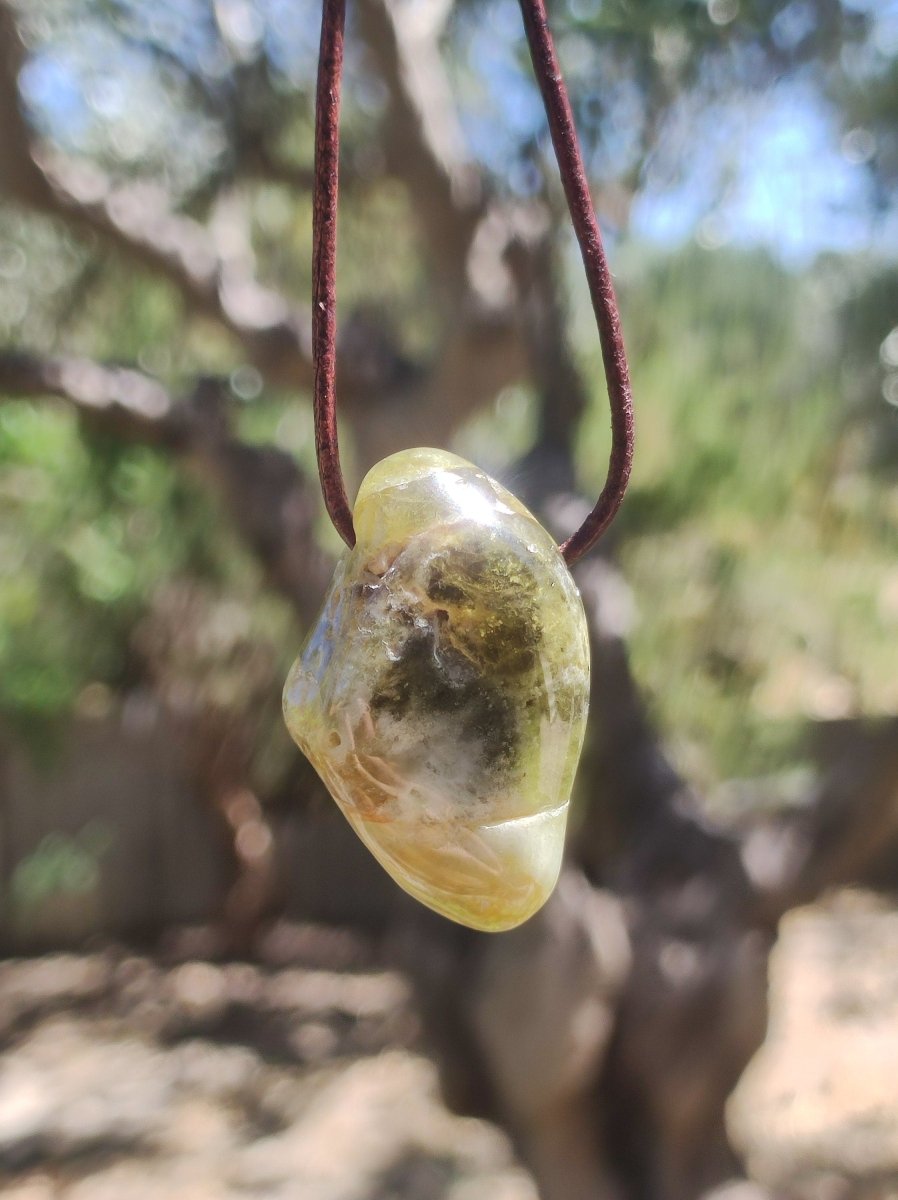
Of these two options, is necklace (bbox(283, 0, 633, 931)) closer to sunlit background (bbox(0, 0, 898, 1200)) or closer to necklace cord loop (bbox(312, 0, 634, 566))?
necklace cord loop (bbox(312, 0, 634, 566))

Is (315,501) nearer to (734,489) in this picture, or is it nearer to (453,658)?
(734,489)

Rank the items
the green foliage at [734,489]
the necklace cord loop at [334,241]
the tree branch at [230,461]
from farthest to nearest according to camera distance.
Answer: the green foliage at [734,489], the tree branch at [230,461], the necklace cord loop at [334,241]

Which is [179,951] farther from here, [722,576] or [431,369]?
[431,369]

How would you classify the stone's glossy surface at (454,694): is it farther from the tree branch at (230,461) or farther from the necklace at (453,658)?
the tree branch at (230,461)

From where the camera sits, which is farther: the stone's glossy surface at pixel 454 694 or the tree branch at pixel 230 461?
the tree branch at pixel 230 461

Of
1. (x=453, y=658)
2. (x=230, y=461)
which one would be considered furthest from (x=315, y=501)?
(x=453, y=658)

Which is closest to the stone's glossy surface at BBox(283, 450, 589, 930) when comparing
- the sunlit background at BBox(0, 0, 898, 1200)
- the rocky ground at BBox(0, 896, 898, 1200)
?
the sunlit background at BBox(0, 0, 898, 1200)

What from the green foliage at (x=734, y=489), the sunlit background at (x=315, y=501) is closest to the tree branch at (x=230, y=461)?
the sunlit background at (x=315, y=501)

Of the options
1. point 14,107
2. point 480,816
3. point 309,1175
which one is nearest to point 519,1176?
point 309,1175
